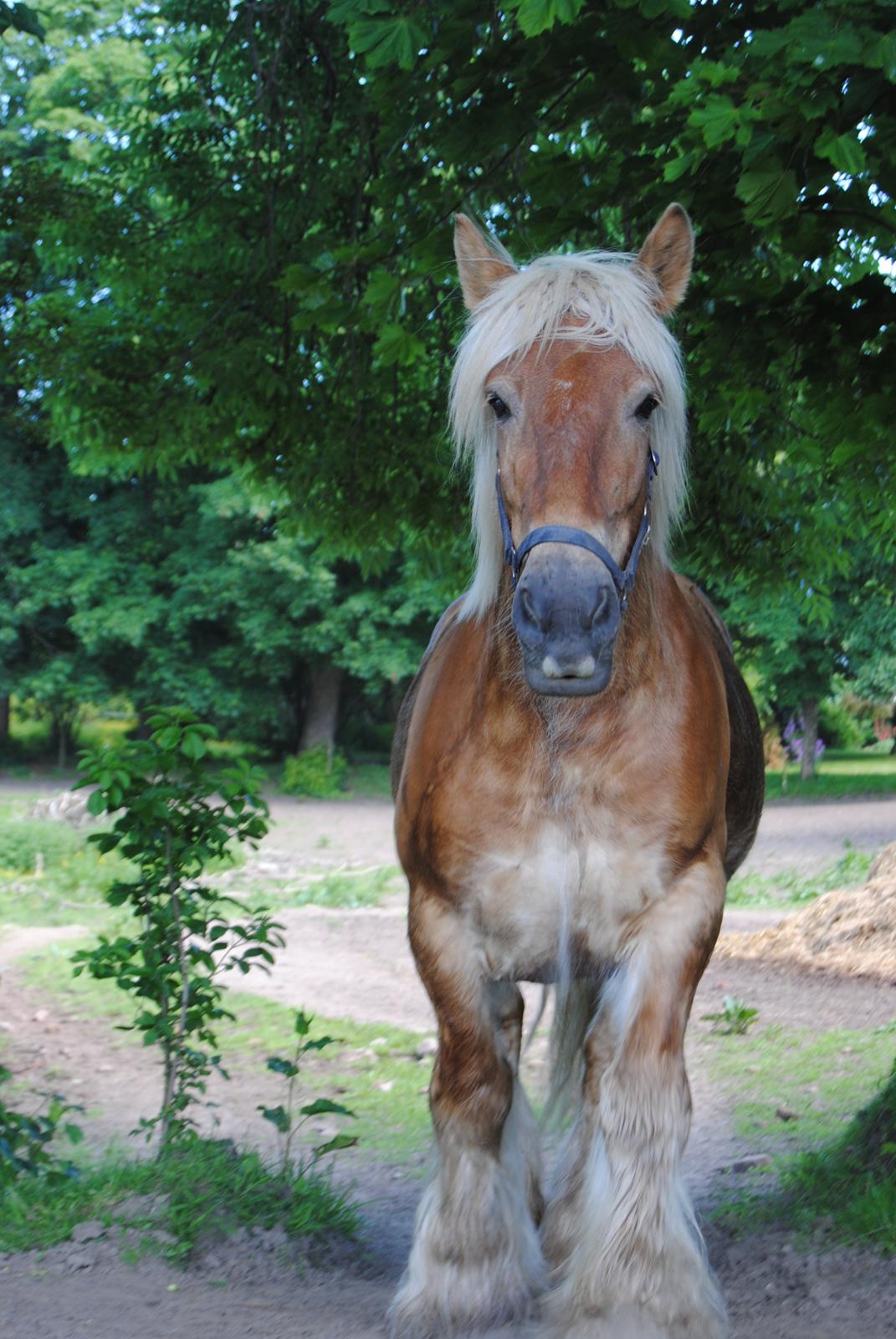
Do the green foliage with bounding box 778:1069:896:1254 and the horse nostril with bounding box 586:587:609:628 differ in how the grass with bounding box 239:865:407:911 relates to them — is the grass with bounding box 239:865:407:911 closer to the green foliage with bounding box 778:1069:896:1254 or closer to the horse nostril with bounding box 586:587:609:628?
the green foliage with bounding box 778:1069:896:1254

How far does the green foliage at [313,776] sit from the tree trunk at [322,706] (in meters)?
1.21

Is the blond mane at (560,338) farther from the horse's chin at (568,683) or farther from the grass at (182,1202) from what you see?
the grass at (182,1202)

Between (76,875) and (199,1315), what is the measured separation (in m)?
10.1

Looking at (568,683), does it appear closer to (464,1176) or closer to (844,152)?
(464,1176)

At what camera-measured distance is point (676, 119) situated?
14.5ft

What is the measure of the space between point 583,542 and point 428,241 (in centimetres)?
212

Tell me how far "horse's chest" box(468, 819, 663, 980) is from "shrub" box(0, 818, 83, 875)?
36.2 feet

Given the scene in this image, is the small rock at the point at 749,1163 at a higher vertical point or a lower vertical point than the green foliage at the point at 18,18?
lower

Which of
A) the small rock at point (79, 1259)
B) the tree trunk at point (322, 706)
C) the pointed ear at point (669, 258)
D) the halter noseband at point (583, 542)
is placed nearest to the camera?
the halter noseband at point (583, 542)

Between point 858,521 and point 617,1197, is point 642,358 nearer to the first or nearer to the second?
point 617,1197

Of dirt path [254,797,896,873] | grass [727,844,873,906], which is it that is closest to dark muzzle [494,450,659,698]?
grass [727,844,873,906]

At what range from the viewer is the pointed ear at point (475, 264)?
3717mm

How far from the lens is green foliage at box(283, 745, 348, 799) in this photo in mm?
24719

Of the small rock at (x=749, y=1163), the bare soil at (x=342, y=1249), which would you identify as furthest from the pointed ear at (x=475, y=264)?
the small rock at (x=749, y=1163)
